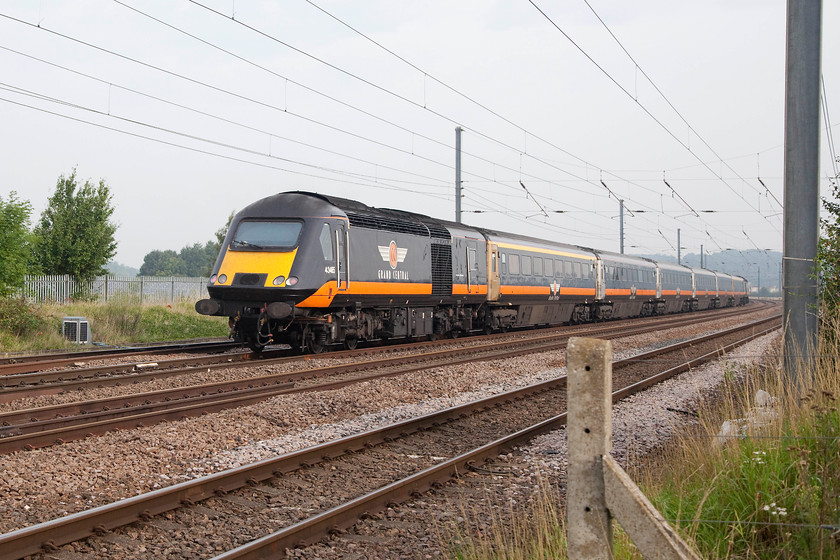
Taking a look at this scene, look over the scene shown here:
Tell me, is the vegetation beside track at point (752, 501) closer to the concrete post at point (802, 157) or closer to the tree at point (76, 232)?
the concrete post at point (802, 157)

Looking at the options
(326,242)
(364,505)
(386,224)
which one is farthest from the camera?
(386,224)

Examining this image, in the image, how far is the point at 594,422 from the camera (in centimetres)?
293

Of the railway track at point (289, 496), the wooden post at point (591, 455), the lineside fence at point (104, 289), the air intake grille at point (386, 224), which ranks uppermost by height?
the air intake grille at point (386, 224)

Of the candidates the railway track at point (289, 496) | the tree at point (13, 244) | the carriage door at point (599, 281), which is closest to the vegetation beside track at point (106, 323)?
the tree at point (13, 244)

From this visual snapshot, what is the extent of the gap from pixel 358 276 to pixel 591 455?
14.1 meters

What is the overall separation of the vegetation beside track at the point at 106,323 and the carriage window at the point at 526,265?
33.8ft

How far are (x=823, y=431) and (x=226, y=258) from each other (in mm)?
13089

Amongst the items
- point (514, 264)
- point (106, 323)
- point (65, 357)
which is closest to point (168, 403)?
point (65, 357)

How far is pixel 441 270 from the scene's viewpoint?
68.6ft

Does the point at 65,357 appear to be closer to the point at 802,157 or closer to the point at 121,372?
the point at 121,372

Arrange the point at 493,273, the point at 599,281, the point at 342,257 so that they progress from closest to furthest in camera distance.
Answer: the point at 342,257, the point at 493,273, the point at 599,281

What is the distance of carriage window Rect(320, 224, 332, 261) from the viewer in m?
15.8

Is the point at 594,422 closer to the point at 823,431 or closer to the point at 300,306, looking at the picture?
the point at 823,431

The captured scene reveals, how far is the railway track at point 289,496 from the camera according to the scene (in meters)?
5.14
